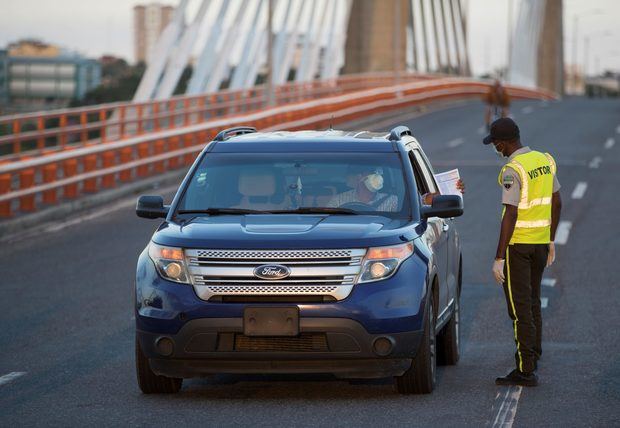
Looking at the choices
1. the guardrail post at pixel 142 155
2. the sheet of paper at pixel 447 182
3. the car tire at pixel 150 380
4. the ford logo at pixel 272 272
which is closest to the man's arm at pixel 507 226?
the sheet of paper at pixel 447 182

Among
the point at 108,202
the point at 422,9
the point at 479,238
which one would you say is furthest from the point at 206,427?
the point at 422,9

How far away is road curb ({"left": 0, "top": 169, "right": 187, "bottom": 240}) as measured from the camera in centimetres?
1884

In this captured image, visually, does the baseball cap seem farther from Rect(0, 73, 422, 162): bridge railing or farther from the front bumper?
Rect(0, 73, 422, 162): bridge railing

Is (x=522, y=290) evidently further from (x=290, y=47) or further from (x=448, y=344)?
(x=290, y=47)

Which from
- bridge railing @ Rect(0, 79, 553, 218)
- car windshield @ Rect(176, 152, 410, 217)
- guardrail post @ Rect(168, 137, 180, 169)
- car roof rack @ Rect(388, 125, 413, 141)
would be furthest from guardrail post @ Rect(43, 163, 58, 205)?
car windshield @ Rect(176, 152, 410, 217)

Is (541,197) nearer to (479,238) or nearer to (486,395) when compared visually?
(486,395)

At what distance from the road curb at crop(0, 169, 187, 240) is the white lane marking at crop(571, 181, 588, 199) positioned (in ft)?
24.4

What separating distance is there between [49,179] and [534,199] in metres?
13.3

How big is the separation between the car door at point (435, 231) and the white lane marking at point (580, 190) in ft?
48.4

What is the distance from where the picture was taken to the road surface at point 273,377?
301 inches

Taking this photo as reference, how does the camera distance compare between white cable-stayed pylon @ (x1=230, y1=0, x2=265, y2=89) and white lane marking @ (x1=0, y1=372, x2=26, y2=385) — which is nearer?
white lane marking @ (x1=0, y1=372, x2=26, y2=385)

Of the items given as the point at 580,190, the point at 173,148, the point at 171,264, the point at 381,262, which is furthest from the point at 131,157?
the point at 381,262

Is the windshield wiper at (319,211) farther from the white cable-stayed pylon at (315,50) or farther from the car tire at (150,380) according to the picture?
the white cable-stayed pylon at (315,50)

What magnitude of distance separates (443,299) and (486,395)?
80cm
